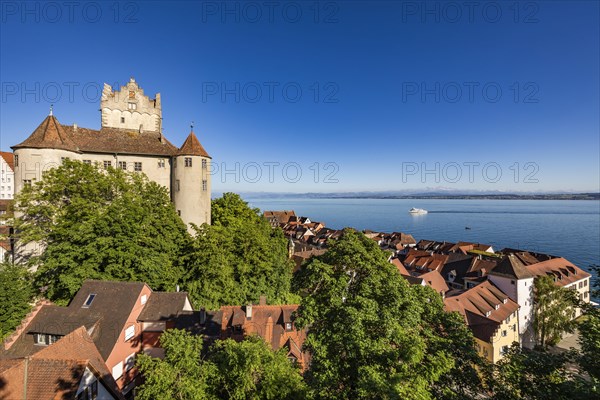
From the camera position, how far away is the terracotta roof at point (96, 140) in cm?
2550

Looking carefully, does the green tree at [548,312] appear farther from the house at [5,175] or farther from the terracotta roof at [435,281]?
the house at [5,175]

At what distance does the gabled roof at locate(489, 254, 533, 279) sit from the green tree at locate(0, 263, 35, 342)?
50.0 metres

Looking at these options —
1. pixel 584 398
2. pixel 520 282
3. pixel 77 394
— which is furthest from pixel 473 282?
pixel 77 394

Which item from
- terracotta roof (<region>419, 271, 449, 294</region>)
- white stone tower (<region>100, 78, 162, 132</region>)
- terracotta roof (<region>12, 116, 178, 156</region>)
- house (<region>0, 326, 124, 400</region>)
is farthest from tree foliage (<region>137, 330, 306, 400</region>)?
white stone tower (<region>100, 78, 162, 132</region>)

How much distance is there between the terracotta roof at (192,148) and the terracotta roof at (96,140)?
2.10 metres

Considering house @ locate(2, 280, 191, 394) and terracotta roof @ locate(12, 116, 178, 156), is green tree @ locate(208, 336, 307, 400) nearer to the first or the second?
house @ locate(2, 280, 191, 394)

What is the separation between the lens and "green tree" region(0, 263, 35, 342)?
18.4m

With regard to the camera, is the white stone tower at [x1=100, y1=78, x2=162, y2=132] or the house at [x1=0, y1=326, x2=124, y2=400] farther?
the white stone tower at [x1=100, y1=78, x2=162, y2=132]

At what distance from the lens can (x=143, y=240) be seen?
2205 cm

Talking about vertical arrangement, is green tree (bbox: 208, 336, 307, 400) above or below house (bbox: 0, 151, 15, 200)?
below

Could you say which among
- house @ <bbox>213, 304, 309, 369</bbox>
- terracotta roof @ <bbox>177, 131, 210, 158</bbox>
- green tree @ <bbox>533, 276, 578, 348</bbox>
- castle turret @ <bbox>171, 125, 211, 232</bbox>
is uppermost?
terracotta roof @ <bbox>177, 131, 210, 158</bbox>

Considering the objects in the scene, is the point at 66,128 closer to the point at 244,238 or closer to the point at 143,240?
the point at 143,240

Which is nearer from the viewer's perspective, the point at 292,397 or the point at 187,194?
the point at 292,397

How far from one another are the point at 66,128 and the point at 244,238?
23.0 meters
